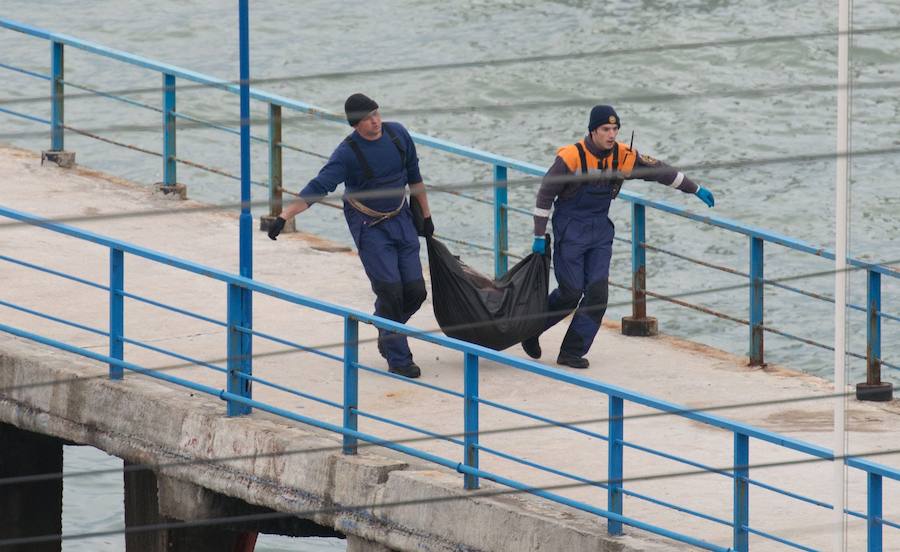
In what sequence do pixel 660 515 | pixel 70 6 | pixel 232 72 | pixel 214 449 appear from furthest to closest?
pixel 70 6
pixel 232 72
pixel 214 449
pixel 660 515

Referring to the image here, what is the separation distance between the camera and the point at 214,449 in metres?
10.7

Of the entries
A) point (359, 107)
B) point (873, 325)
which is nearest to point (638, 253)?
point (873, 325)

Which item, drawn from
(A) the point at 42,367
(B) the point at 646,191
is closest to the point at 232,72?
(B) the point at 646,191

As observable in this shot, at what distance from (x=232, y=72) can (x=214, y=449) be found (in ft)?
69.6

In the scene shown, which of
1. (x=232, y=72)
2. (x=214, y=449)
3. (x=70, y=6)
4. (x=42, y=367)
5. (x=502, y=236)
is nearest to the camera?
(x=214, y=449)

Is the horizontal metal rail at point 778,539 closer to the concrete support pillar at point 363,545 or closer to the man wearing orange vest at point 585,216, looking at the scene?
the concrete support pillar at point 363,545

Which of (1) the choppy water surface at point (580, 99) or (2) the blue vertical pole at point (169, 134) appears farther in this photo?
(1) the choppy water surface at point (580, 99)

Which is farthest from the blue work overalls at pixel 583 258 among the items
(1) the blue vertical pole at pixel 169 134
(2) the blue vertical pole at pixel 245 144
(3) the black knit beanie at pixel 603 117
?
(1) the blue vertical pole at pixel 169 134

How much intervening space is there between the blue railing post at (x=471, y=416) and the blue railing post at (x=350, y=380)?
2.15ft

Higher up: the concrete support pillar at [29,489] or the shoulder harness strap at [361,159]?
the shoulder harness strap at [361,159]

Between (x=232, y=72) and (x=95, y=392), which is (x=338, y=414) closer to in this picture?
(x=95, y=392)

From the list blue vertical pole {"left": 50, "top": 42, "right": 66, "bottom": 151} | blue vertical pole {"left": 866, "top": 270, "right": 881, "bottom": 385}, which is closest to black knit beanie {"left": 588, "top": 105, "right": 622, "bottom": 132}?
blue vertical pole {"left": 866, "top": 270, "right": 881, "bottom": 385}

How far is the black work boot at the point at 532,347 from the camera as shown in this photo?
12.4m

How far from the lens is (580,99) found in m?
28.7
